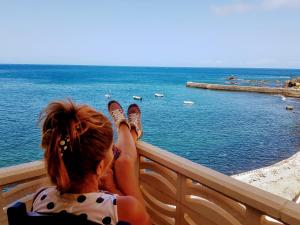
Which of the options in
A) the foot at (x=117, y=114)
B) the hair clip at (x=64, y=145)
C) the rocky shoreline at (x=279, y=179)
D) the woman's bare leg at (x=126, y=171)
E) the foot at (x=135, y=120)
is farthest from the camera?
the rocky shoreline at (x=279, y=179)

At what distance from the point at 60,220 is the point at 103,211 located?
0.51ft

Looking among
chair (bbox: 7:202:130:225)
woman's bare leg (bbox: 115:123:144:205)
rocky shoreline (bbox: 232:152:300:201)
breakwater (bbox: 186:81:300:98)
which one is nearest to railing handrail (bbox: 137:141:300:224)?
woman's bare leg (bbox: 115:123:144:205)

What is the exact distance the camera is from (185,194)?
1906 mm

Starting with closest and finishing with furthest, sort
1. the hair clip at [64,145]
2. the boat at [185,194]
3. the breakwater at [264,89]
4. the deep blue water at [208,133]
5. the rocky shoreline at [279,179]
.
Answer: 1. the hair clip at [64,145]
2. the boat at [185,194]
3. the rocky shoreline at [279,179]
4. the deep blue water at [208,133]
5. the breakwater at [264,89]

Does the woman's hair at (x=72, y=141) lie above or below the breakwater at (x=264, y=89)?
above

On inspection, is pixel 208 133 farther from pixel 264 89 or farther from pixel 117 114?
pixel 264 89

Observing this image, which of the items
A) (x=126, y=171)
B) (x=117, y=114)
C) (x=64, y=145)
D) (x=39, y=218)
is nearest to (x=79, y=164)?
(x=64, y=145)

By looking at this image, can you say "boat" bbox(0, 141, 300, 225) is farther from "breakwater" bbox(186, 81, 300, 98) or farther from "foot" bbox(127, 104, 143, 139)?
"breakwater" bbox(186, 81, 300, 98)

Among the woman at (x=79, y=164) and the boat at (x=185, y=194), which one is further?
the boat at (x=185, y=194)

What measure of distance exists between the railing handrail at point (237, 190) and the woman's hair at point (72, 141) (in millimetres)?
836

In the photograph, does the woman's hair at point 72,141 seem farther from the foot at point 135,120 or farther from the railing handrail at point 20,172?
the foot at point 135,120

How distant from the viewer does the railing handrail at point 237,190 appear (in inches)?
49.1

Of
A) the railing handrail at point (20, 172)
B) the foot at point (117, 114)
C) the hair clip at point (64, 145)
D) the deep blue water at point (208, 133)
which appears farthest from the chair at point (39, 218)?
the deep blue water at point (208, 133)

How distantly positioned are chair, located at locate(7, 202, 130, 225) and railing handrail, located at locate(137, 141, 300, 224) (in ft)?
2.76
